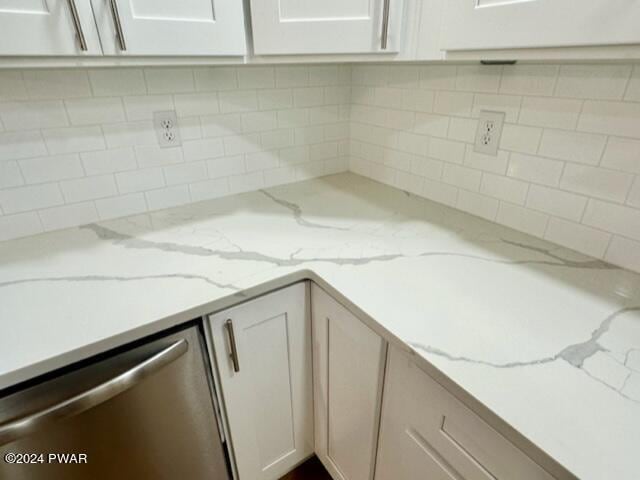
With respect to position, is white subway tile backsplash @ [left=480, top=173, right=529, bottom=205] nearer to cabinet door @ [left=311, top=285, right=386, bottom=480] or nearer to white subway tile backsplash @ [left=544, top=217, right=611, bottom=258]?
white subway tile backsplash @ [left=544, top=217, right=611, bottom=258]

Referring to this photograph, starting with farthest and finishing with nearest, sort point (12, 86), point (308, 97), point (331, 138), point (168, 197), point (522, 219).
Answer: point (331, 138), point (308, 97), point (168, 197), point (522, 219), point (12, 86)

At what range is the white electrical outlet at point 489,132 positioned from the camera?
101cm

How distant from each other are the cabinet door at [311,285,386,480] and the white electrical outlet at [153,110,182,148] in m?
0.70

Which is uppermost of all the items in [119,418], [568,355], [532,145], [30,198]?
[532,145]

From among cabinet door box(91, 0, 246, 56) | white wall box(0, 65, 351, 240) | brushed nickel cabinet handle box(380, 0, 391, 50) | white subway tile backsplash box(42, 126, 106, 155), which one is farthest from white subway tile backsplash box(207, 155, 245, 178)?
brushed nickel cabinet handle box(380, 0, 391, 50)

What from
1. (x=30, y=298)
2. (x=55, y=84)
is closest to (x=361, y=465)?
Result: (x=30, y=298)

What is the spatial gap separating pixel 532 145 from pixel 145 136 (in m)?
1.12

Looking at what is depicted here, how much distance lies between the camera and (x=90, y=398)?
66 centimetres

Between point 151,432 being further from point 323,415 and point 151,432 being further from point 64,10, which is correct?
point 64,10

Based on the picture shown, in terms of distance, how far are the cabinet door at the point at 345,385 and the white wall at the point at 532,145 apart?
23.3 inches

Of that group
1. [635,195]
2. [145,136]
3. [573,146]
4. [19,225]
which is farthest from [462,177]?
[19,225]

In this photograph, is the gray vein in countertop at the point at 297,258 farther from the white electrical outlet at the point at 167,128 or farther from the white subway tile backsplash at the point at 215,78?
the white subway tile backsplash at the point at 215,78

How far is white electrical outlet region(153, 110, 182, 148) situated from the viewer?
114cm

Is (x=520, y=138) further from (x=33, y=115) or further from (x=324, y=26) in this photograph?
(x=33, y=115)
